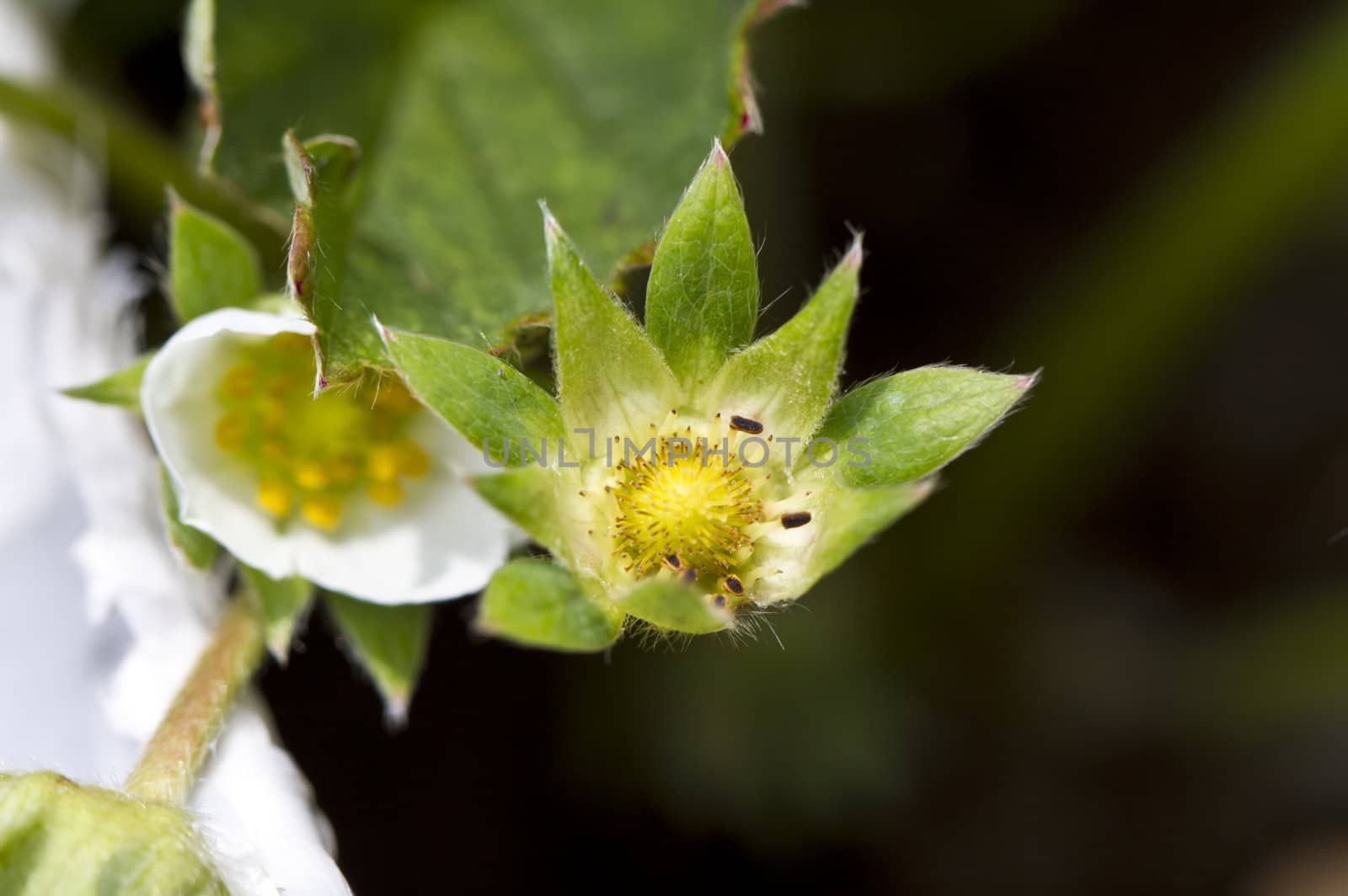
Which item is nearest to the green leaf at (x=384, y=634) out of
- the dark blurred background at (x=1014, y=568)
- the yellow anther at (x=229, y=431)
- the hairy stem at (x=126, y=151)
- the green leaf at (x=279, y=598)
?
the green leaf at (x=279, y=598)

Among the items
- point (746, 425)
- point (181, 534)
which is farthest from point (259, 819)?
point (746, 425)

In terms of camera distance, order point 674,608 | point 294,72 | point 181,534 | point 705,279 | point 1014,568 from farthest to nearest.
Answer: point 1014,568
point 294,72
point 181,534
point 705,279
point 674,608

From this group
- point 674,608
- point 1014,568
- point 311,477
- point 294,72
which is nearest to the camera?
point 674,608

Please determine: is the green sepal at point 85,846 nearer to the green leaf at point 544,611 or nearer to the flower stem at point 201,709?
the flower stem at point 201,709

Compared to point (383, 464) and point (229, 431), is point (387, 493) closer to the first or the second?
point (383, 464)

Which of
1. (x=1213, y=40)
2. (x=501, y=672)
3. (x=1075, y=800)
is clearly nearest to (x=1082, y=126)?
(x=1213, y=40)
